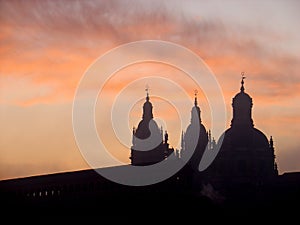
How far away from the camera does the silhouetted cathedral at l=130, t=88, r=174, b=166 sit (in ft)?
283

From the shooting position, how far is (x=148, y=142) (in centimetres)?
8931

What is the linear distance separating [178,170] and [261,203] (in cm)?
1227

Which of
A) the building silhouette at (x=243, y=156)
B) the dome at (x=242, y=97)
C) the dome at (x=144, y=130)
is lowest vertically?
the building silhouette at (x=243, y=156)

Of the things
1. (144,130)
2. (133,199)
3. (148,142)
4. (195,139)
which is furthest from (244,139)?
(133,199)

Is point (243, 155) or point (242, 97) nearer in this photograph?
point (243, 155)

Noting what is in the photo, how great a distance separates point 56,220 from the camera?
48.8 meters

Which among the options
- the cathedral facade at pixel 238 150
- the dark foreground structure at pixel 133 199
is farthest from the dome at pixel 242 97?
the dark foreground structure at pixel 133 199

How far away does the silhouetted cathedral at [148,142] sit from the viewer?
3398 inches

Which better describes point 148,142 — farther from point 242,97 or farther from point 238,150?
point 242,97

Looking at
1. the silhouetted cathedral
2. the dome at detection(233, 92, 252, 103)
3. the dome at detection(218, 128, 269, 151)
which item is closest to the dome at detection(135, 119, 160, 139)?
the silhouetted cathedral

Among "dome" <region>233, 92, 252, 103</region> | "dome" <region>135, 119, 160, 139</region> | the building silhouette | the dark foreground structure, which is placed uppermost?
"dome" <region>233, 92, 252, 103</region>

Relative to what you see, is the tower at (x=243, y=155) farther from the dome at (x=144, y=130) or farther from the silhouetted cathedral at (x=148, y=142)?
the dome at (x=144, y=130)

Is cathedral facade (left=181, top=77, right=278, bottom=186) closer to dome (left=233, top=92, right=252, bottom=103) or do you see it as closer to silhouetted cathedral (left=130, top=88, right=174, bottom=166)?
dome (left=233, top=92, right=252, bottom=103)

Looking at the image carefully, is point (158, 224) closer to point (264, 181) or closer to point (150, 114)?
point (264, 181)
